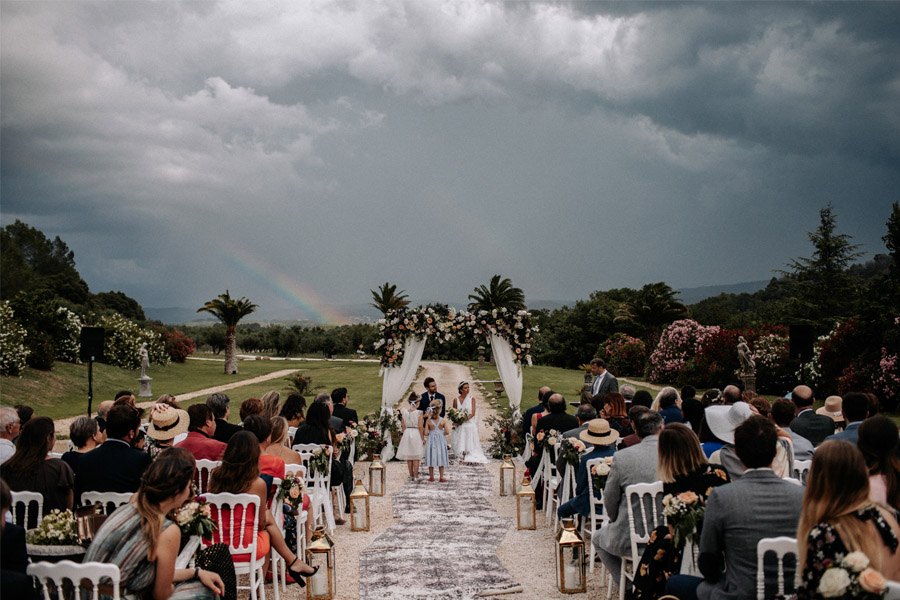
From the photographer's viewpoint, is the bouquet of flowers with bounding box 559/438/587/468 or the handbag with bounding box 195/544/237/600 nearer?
the handbag with bounding box 195/544/237/600

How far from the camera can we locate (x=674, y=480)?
488 centimetres

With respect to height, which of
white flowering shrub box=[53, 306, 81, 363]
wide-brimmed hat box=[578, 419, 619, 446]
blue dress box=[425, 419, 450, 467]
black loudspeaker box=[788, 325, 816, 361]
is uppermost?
white flowering shrub box=[53, 306, 81, 363]

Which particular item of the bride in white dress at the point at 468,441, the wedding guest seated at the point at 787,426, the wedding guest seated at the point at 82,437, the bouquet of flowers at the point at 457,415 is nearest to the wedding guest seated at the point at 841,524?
the wedding guest seated at the point at 787,426

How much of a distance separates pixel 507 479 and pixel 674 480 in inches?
278

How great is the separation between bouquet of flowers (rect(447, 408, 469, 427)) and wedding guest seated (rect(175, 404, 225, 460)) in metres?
7.37

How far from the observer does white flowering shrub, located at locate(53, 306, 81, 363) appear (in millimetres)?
36812

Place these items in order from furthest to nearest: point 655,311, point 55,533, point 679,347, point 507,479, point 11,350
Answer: point 655,311, point 679,347, point 11,350, point 507,479, point 55,533

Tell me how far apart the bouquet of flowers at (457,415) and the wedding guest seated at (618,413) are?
5676mm

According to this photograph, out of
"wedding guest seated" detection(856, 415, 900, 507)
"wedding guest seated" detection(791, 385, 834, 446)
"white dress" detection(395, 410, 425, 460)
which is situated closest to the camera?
"wedding guest seated" detection(856, 415, 900, 507)

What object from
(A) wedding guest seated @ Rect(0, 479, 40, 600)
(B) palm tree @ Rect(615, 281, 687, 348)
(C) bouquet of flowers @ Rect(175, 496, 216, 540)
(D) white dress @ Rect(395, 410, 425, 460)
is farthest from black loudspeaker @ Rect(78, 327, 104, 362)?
(B) palm tree @ Rect(615, 281, 687, 348)

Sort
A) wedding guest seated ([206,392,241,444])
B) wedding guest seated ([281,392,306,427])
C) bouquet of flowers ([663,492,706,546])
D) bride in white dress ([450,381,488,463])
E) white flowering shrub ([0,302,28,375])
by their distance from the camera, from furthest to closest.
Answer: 1. white flowering shrub ([0,302,28,375])
2. bride in white dress ([450,381,488,463])
3. wedding guest seated ([281,392,306,427])
4. wedding guest seated ([206,392,241,444])
5. bouquet of flowers ([663,492,706,546])

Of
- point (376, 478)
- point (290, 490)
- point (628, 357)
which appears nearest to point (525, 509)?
point (376, 478)

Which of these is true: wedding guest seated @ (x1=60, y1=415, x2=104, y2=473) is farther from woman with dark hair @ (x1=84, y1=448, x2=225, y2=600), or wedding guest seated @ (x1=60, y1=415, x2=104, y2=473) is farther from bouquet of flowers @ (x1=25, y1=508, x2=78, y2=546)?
woman with dark hair @ (x1=84, y1=448, x2=225, y2=600)

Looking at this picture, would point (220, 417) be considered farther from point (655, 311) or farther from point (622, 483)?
point (655, 311)
